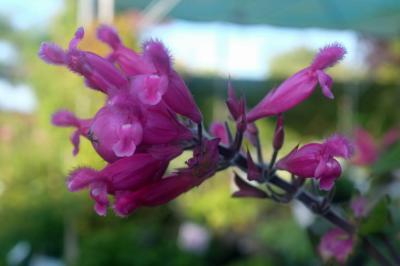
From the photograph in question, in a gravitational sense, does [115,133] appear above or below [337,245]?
above

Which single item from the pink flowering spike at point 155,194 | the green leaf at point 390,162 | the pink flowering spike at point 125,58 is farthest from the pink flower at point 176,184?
the green leaf at point 390,162

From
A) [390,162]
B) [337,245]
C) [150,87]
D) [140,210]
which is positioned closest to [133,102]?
[150,87]

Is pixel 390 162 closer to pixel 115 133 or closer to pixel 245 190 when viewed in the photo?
pixel 245 190

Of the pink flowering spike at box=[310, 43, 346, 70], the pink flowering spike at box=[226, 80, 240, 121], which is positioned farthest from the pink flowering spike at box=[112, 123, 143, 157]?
the pink flowering spike at box=[310, 43, 346, 70]

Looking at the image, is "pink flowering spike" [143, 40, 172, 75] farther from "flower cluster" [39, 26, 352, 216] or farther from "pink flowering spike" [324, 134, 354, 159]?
"pink flowering spike" [324, 134, 354, 159]

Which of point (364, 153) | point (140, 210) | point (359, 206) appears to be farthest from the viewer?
point (140, 210)

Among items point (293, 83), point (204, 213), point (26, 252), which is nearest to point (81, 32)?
point (293, 83)

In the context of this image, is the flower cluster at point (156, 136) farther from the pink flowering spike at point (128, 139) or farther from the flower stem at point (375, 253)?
the flower stem at point (375, 253)
